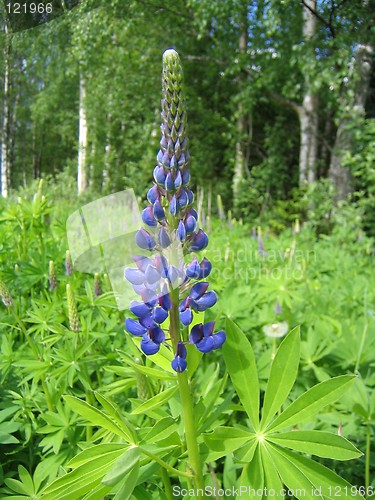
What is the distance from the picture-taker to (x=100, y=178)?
10.6 meters

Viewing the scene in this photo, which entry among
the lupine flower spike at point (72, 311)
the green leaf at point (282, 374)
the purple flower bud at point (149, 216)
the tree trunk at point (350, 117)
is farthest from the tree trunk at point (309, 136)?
the purple flower bud at point (149, 216)

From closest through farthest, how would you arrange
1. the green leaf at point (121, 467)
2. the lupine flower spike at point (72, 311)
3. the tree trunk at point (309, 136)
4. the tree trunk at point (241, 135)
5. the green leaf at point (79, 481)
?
1. the green leaf at point (121, 467)
2. the green leaf at point (79, 481)
3. the lupine flower spike at point (72, 311)
4. the tree trunk at point (309, 136)
5. the tree trunk at point (241, 135)

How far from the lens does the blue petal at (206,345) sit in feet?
2.54

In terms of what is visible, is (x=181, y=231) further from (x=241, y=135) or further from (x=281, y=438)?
(x=241, y=135)

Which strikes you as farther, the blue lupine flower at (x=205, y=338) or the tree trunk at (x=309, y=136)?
the tree trunk at (x=309, y=136)

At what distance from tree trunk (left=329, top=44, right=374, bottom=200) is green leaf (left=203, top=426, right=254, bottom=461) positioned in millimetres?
6642

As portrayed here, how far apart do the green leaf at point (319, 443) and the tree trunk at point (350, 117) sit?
21.6 feet

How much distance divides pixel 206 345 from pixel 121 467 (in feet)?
0.85

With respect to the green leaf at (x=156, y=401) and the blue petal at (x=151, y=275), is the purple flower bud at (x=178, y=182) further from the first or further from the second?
the green leaf at (x=156, y=401)

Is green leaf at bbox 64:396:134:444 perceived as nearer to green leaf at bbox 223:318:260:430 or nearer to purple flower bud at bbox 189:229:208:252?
green leaf at bbox 223:318:260:430

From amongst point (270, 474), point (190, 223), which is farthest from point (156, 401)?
point (190, 223)

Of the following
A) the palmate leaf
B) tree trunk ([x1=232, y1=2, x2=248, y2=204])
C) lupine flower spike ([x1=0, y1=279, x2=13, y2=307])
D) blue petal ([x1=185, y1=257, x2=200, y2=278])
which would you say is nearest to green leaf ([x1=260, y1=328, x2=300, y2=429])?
the palmate leaf

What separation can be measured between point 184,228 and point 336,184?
7.02 meters

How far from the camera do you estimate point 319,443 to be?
79 centimetres
